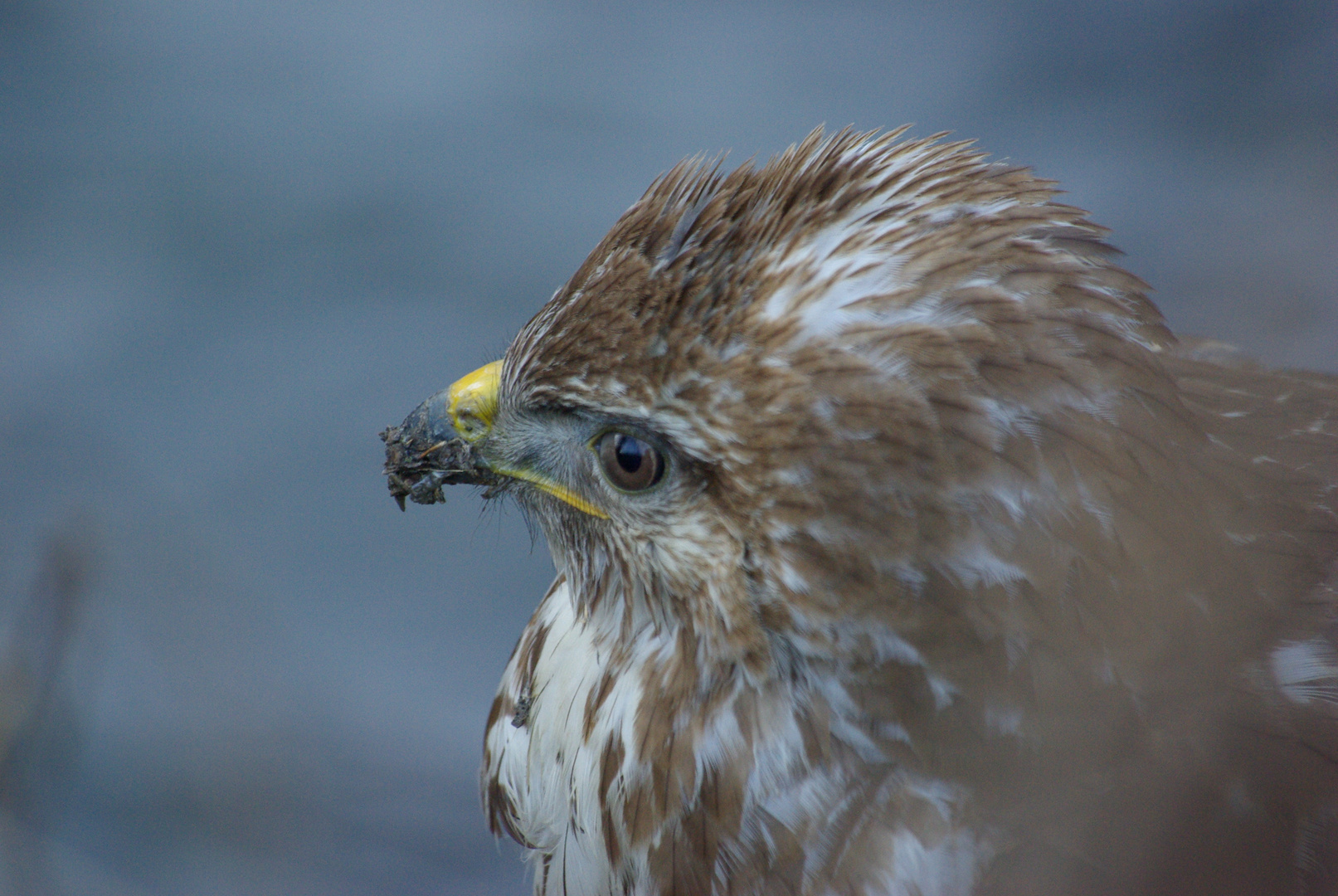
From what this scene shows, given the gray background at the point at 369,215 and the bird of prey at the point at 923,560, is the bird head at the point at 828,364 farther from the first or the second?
the gray background at the point at 369,215

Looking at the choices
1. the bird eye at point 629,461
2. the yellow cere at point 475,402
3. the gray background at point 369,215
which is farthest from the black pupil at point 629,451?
the gray background at point 369,215

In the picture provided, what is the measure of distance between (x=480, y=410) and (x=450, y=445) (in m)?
0.11

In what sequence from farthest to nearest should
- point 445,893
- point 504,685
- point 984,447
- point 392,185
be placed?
1. point 392,185
2. point 445,893
3. point 504,685
4. point 984,447

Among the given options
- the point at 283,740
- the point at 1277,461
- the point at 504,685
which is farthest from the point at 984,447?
the point at 504,685

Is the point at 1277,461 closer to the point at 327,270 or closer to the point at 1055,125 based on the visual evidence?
the point at 1055,125

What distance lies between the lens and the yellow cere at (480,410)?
2057 mm

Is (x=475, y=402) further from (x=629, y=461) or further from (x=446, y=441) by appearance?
(x=629, y=461)

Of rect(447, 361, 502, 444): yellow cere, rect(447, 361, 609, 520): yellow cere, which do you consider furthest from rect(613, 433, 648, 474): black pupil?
rect(447, 361, 502, 444): yellow cere

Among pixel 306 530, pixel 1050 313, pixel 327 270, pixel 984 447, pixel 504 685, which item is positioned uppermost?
pixel 1050 313

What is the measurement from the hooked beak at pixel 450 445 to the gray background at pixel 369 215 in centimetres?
184

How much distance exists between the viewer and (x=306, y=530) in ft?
14.8

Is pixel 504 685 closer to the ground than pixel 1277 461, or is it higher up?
closer to the ground

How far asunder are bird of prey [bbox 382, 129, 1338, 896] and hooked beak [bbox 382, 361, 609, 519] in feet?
0.69

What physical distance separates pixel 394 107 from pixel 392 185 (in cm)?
36
